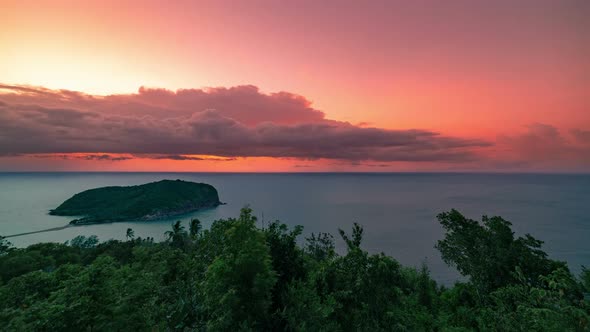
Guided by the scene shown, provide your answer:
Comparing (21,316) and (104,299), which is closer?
(21,316)

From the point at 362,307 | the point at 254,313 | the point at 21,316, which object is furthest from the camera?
the point at 362,307

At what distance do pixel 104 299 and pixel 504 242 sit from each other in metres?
41.2

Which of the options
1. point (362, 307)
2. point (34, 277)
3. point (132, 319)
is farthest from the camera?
point (34, 277)

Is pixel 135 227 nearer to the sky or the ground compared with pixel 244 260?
nearer to the ground

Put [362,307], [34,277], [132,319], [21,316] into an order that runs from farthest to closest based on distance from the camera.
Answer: [34,277]
[362,307]
[132,319]
[21,316]

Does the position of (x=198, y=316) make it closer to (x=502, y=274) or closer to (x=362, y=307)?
(x=362, y=307)

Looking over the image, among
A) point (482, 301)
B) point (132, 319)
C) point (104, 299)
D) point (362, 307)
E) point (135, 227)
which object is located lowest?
point (135, 227)

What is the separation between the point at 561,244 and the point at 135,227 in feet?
756

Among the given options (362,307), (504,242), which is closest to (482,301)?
(504,242)

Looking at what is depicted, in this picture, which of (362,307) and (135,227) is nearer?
(362,307)

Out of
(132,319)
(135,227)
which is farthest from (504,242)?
(135,227)

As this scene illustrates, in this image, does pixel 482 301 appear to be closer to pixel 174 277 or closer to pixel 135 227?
pixel 174 277

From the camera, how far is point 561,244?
373 ft

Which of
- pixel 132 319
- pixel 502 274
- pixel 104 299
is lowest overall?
pixel 502 274
